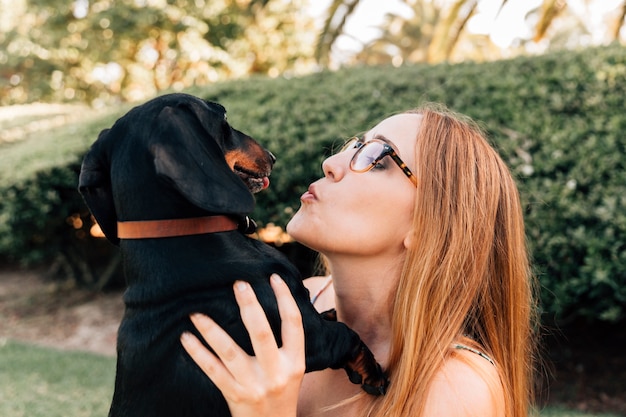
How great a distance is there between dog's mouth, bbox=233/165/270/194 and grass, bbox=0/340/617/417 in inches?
105

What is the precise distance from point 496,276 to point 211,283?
0.92 m

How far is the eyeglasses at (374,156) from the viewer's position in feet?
6.53

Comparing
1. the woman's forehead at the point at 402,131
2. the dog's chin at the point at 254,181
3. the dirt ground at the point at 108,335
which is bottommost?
the dirt ground at the point at 108,335

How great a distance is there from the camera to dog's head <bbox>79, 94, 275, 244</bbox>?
159cm

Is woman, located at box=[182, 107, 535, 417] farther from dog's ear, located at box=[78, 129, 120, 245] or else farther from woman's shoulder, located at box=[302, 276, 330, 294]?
dog's ear, located at box=[78, 129, 120, 245]

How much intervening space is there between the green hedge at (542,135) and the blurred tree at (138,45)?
10745 mm

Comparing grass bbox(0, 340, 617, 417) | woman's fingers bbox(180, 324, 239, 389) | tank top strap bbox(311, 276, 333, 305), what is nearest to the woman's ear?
tank top strap bbox(311, 276, 333, 305)

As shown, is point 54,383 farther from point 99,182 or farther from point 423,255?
point 423,255

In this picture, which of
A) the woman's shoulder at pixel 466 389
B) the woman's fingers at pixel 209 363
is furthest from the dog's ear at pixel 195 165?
the woman's shoulder at pixel 466 389

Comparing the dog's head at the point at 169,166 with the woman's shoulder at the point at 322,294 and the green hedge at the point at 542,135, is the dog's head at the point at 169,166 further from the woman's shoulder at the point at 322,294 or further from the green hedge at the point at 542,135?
the green hedge at the point at 542,135

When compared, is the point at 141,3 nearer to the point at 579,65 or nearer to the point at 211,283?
the point at 579,65

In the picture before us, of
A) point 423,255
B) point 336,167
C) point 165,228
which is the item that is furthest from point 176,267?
point 423,255

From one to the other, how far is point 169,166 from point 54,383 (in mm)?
3875

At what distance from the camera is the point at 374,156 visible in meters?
2.01
